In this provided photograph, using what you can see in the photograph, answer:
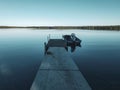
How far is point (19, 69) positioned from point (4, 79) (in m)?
3.96

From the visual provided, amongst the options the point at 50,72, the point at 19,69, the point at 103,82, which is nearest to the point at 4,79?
the point at 19,69

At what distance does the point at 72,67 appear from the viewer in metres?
16.5

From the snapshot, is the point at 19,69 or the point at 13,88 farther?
the point at 19,69

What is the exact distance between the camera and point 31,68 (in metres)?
21.7

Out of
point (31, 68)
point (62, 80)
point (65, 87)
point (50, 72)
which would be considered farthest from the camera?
point (31, 68)

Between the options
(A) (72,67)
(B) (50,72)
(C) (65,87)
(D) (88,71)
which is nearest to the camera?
(C) (65,87)

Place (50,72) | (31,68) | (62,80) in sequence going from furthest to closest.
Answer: (31,68)
(50,72)
(62,80)

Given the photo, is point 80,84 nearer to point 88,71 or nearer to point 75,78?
point 75,78

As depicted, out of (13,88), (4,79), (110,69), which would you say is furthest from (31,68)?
(110,69)

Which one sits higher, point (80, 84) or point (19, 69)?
point (80, 84)

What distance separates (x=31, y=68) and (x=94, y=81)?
339 inches

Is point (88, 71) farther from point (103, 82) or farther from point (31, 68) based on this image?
point (31, 68)

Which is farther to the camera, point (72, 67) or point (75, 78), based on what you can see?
point (72, 67)

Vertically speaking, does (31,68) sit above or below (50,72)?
below
